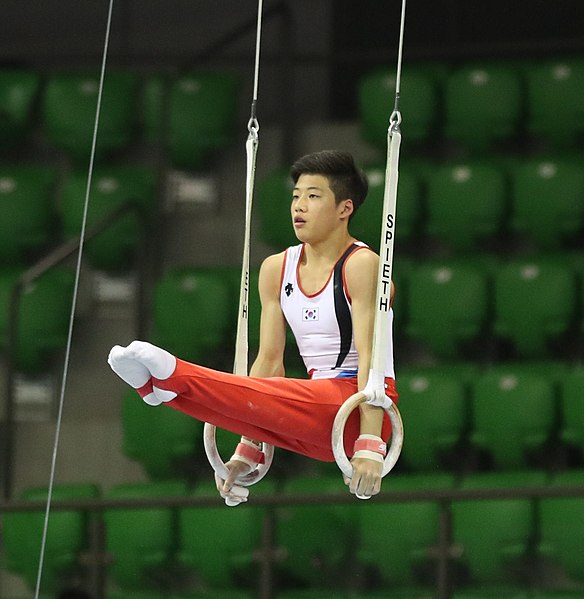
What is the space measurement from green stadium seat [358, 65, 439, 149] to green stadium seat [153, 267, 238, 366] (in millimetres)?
1132

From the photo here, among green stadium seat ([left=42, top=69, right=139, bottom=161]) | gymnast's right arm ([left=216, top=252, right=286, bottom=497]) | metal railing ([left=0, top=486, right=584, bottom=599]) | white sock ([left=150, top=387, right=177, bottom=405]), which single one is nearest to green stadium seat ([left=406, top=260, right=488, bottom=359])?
metal railing ([left=0, top=486, right=584, bottom=599])

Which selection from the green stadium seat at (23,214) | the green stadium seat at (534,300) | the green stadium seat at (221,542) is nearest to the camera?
the green stadium seat at (221,542)

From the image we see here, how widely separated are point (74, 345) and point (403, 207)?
174 cm

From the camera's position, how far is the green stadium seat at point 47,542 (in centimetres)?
698

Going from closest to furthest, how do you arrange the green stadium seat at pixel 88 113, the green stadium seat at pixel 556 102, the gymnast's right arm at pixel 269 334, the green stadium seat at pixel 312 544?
the gymnast's right arm at pixel 269 334
the green stadium seat at pixel 312 544
the green stadium seat at pixel 556 102
the green stadium seat at pixel 88 113

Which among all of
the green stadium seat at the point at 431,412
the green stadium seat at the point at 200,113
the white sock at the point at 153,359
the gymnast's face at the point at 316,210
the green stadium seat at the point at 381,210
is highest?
the green stadium seat at the point at 200,113

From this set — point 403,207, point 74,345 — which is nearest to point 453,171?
point 403,207

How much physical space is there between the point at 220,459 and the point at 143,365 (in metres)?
0.55

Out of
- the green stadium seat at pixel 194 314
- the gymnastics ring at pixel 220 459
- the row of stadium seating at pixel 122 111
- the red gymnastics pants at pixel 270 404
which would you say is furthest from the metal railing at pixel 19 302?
the red gymnastics pants at pixel 270 404

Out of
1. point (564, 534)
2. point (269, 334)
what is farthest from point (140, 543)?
point (269, 334)

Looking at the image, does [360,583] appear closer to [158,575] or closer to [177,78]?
[158,575]

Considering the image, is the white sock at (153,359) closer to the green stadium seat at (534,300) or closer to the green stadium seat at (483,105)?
the green stadium seat at (534,300)

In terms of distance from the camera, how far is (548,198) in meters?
7.63

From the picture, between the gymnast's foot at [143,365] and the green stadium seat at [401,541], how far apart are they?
7.19ft
